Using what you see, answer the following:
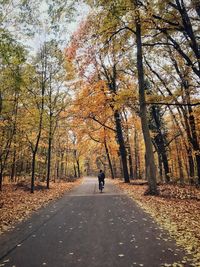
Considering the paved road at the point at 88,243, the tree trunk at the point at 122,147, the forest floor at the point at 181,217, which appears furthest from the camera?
the tree trunk at the point at 122,147

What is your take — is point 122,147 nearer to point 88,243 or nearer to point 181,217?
point 181,217

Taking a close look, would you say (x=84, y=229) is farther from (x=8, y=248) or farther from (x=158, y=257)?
(x=158, y=257)

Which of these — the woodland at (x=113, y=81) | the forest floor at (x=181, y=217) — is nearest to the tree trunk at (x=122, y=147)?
the woodland at (x=113, y=81)

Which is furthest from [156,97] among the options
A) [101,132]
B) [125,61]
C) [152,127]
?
[101,132]

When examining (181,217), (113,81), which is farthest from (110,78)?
(181,217)

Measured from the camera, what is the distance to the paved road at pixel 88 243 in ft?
19.3

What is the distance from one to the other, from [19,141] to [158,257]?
74.4ft

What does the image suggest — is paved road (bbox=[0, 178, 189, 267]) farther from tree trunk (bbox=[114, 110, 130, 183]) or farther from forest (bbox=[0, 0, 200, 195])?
tree trunk (bbox=[114, 110, 130, 183])

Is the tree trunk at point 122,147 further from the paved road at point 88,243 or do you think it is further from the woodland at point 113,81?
the paved road at point 88,243

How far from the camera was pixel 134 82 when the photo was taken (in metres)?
29.2

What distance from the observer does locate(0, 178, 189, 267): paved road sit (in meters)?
5.89

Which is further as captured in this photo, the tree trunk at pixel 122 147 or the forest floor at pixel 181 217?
the tree trunk at pixel 122 147

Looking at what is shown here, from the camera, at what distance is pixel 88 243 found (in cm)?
A: 721

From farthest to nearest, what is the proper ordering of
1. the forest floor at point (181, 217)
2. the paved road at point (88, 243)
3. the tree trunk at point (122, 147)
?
the tree trunk at point (122, 147) < the forest floor at point (181, 217) < the paved road at point (88, 243)
